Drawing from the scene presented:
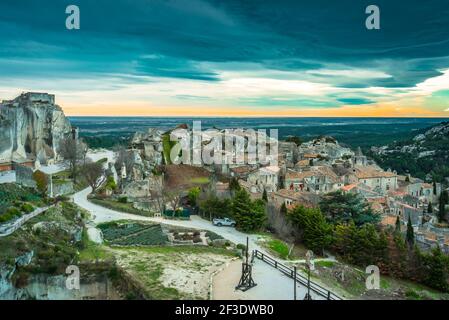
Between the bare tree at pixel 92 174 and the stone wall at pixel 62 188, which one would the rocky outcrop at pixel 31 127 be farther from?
the bare tree at pixel 92 174

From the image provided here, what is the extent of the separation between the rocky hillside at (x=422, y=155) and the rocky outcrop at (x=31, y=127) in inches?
1501

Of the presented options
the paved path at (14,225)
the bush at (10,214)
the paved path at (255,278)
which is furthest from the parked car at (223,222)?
the bush at (10,214)

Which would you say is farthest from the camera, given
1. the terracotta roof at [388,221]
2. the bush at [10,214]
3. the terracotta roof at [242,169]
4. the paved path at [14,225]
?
the terracotta roof at [242,169]

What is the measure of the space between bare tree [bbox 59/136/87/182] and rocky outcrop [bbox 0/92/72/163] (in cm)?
67

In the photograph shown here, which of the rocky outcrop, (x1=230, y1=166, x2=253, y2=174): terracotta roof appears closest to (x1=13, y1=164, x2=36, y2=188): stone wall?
the rocky outcrop

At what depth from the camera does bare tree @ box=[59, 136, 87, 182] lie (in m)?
28.0

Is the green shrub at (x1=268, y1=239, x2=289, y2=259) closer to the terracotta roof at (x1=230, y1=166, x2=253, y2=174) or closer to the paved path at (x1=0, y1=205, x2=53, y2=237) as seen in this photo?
the paved path at (x1=0, y1=205, x2=53, y2=237)

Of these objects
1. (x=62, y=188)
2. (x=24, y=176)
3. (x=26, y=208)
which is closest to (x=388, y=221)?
(x=62, y=188)

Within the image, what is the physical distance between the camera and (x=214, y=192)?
24.4 meters

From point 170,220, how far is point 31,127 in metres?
15.9

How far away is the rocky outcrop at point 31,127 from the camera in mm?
25141

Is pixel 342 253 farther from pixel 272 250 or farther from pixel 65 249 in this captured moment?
pixel 65 249

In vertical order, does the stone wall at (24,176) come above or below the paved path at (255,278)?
above
